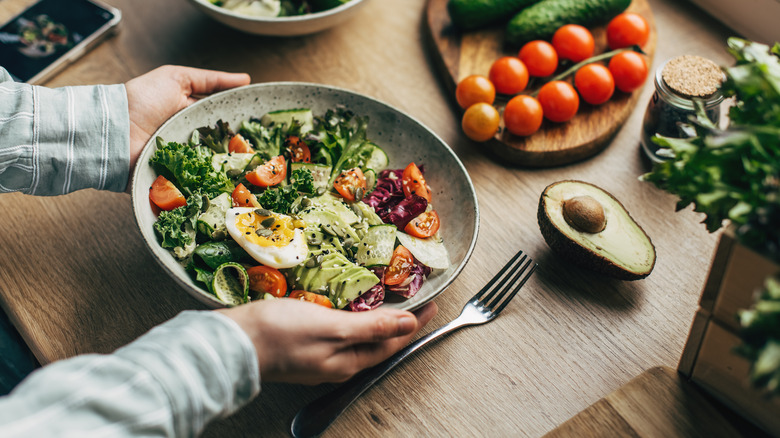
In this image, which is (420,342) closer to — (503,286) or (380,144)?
(503,286)

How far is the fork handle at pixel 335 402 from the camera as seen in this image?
125cm

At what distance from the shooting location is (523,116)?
1.76 metres

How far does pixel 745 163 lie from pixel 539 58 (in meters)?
1.14

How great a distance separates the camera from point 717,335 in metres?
1.08

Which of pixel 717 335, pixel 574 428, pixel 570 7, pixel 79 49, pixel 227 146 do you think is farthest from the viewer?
pixel 570 7

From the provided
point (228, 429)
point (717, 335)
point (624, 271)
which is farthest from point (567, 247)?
point (228, 429)

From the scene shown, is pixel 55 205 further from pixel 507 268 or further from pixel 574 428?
pixel 574 428

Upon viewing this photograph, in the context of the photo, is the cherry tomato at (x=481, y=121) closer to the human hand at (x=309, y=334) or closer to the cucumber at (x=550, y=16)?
the cucumber at (x=550, y=16)

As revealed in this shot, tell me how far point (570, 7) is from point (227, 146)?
1390 mm

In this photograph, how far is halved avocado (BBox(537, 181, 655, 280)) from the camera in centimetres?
144

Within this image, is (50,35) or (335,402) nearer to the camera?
(335,402)

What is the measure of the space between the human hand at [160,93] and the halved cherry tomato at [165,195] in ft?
0.57

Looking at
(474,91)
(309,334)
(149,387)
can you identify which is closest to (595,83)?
(474,91)

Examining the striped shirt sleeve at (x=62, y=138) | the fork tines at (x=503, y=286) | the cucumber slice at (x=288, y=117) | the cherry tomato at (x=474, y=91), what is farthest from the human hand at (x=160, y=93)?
the fork tines at (x=503, y=286)
